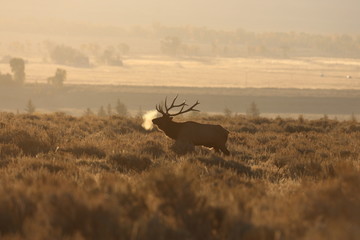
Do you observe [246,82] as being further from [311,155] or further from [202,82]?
[311,155]

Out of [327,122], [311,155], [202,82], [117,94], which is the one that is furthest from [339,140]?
[202,82]

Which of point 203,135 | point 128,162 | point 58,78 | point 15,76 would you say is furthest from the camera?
point 15,76

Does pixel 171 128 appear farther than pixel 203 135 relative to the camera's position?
Yes

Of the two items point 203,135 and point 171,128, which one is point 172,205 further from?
point 171,128

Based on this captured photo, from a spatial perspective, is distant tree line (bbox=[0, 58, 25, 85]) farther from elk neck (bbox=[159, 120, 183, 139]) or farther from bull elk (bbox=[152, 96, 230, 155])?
bull elk (bbox=[152, 96, 230, 155])

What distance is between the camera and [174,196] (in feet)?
19.5

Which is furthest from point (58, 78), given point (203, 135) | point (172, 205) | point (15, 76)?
point (172, 205)

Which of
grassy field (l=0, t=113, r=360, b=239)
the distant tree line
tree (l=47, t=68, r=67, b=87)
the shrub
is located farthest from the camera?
tree (l=47, t=68, r=67, b=87)

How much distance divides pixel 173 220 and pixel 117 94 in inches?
5733

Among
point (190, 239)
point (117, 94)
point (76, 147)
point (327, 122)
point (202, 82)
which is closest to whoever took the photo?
point (190, 239)

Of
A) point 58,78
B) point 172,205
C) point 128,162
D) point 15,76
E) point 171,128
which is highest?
point 58,78

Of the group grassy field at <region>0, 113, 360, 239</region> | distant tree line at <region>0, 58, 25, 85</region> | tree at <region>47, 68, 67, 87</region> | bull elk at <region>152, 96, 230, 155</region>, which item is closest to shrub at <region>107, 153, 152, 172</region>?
grassy field at <region>0, 113, 360, 239</region>

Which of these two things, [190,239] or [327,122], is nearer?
[190,239]

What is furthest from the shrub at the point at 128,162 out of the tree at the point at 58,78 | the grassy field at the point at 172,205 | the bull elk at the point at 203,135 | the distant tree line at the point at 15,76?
the tree at the point at 58,78
